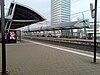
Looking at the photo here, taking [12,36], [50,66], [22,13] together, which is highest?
[22,13]

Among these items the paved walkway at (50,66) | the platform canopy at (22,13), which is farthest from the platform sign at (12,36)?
the paved walkway at (50,66)

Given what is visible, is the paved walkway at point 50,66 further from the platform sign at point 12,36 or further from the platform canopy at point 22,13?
the platform canopy at point 22,13

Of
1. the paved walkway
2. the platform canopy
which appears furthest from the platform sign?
the paved walkway

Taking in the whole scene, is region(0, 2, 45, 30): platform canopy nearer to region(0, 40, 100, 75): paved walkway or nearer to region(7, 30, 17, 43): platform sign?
region(7, 30, 17, 43): platform sign

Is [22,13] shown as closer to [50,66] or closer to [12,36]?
[12,36]

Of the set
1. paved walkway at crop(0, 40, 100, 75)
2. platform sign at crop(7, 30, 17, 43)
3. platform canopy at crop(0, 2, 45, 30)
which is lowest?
paved walkway at crop(0, 40, 100, 75)

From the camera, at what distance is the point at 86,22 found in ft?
138

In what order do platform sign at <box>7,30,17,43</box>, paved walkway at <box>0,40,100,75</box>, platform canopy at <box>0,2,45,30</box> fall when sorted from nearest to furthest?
paved walkway at <box>0,40,100,75</box> → platform sign at <box>7,30,17,43</box> → platform canopy at <box>0,2,45,30</box>

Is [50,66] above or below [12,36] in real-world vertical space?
below

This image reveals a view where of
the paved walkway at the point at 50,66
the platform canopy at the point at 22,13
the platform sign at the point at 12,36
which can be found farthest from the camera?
the platform canopy at the point at 22,13

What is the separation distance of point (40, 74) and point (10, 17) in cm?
3339

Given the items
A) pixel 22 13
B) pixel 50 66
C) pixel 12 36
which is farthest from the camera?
pixel 22 13

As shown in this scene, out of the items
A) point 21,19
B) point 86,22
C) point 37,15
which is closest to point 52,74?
point 37,15

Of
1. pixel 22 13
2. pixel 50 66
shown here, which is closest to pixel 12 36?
pixel 22 13
